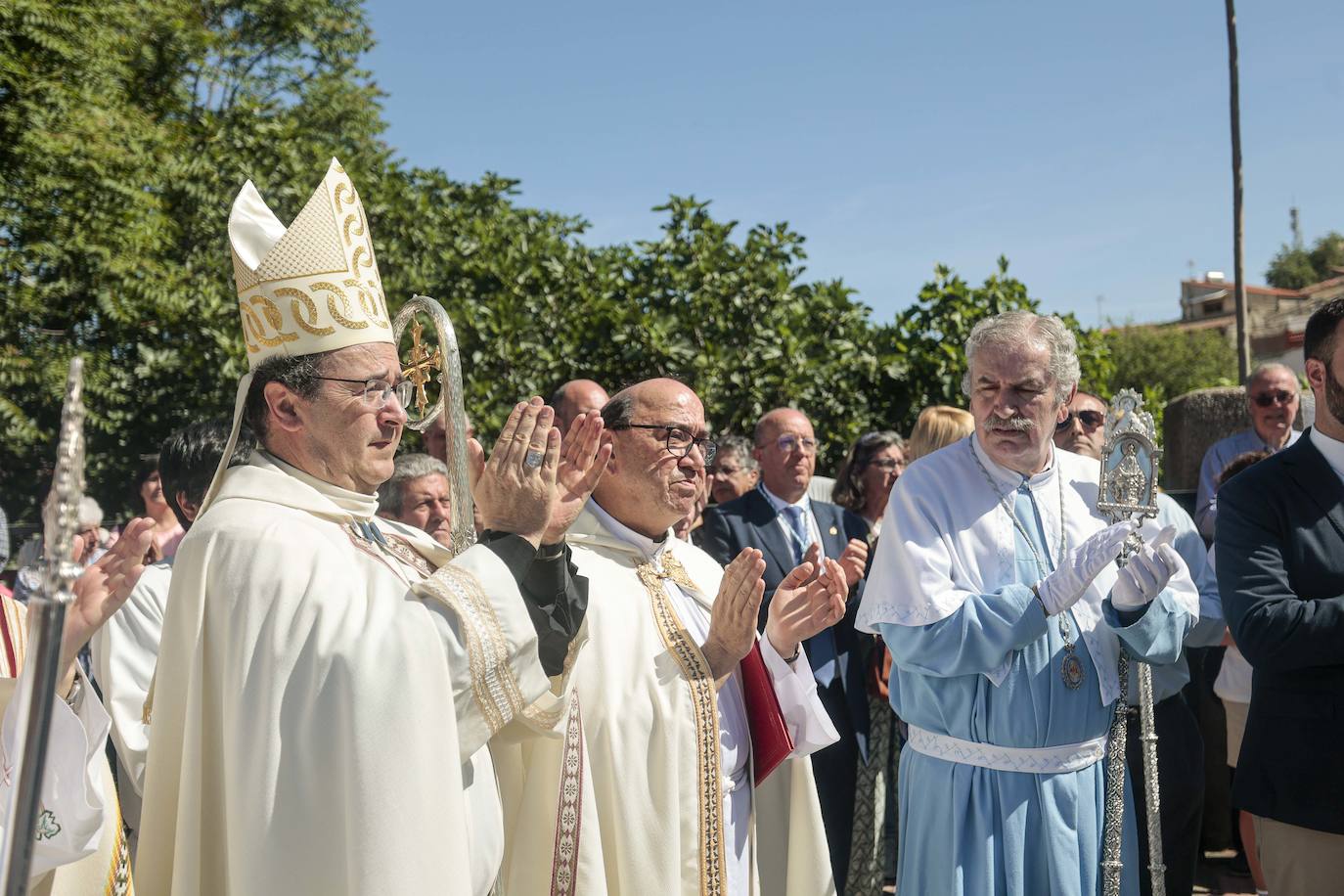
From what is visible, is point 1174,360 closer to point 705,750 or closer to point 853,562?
point 853,562

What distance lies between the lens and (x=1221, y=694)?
18.6 ft

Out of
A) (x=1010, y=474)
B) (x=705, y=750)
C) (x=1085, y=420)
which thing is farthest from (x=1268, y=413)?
(x=705, y=750)

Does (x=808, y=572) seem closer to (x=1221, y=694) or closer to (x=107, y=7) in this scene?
(x=1221, y=694)

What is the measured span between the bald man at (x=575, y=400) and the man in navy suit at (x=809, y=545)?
33.1 inches

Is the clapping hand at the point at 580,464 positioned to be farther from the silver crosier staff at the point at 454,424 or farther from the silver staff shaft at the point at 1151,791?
the silver staff shaft at the point at 1151,791

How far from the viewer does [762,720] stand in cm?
359

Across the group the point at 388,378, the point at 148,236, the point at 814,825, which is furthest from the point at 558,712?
the point at 148,236

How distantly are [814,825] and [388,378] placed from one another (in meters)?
1.91

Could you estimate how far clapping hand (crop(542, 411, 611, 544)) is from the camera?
2900 mm

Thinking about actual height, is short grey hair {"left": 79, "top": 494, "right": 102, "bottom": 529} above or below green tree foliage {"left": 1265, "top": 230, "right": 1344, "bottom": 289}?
below

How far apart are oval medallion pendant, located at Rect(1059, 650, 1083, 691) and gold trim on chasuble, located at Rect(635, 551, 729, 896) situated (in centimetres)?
102

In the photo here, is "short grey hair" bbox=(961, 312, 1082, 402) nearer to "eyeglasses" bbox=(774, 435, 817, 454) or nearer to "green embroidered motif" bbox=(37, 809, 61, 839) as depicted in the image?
"eyeglasses" bbox=(774, 435, 817, 454)

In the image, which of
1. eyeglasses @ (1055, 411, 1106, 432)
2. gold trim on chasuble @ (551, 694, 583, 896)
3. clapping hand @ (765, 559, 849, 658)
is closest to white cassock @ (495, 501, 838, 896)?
gold trim on chasuble @ (551, 694, 583, 896)

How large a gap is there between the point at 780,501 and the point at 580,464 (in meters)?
3.45
